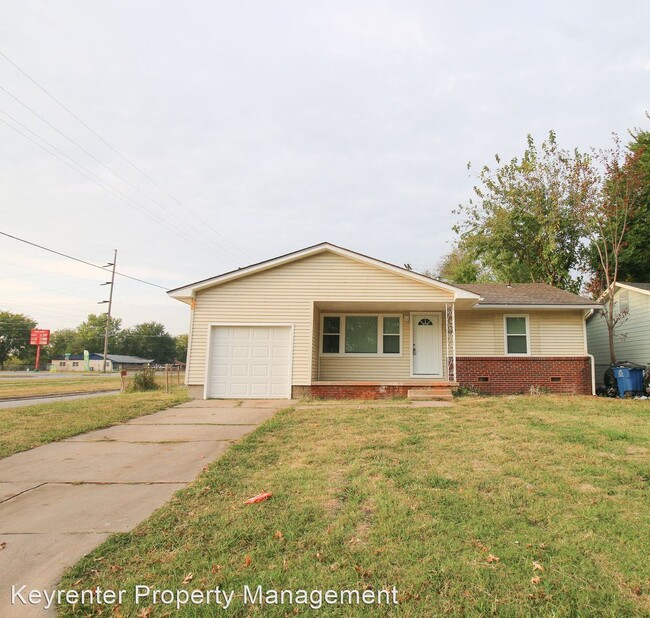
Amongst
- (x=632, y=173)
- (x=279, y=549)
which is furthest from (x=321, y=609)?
(x=632, y=173)

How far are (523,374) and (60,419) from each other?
40.3 ft

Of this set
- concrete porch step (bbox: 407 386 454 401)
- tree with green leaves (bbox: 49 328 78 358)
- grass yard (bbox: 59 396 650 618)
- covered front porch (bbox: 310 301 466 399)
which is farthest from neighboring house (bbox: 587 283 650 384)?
tree with green leaves (bbox: 49 328 78 358)

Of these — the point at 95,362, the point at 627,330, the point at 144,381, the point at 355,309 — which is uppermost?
the point at 355,309

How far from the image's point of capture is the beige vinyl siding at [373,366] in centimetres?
1431

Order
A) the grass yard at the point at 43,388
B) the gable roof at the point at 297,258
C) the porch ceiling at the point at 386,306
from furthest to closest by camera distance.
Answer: the grass yard at the point at 43,388, the porch ceiling at the point at 386,306, the gable roof at the point at 297,258

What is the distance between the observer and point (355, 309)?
47.0 feet

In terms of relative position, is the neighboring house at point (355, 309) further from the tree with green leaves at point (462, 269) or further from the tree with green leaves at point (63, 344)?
the tree with green leaves at point (63, 344)

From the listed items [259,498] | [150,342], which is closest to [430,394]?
[259,498]

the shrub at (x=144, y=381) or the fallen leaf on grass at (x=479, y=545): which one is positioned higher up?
the shrub at (x=144, y=381)

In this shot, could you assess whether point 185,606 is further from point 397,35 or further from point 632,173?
point 632,173

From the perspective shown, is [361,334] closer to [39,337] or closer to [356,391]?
[356,391]

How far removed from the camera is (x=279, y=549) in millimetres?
2982

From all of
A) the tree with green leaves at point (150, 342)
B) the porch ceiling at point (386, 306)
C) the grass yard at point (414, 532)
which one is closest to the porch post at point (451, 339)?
the porch ceiling at point (386, 306)

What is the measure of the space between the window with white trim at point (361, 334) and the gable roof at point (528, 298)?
9.38 feet
